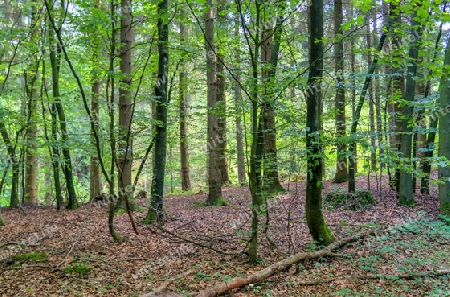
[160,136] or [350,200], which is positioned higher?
[160,136]

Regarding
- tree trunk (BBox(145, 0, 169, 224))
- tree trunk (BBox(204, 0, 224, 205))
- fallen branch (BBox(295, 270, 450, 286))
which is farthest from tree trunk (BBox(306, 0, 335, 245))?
tree trunk (BBox(204, 0, 224, 205))

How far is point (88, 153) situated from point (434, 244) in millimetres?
9405

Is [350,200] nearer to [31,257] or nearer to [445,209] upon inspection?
[445,209]

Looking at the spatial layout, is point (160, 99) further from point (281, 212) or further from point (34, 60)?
point (34, 60)

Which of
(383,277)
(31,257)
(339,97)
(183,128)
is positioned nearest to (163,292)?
(31,257)

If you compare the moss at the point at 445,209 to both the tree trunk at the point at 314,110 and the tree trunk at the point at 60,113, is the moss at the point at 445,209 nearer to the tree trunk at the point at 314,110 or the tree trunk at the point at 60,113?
the tree trunk at the point at 314,110

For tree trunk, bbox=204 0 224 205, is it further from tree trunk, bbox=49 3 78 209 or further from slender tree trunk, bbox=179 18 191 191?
tree trunk, bbox=49 3 78 209

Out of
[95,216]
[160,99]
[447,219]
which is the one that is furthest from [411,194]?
[95,216]

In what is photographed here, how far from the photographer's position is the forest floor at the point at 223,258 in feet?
14.6

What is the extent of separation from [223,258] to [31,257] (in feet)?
10.9

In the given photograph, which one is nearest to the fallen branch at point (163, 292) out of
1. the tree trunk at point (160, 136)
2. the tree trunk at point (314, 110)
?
the tree trunk at point (314, 110)

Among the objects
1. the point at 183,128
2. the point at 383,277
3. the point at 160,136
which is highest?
the point at 183,128

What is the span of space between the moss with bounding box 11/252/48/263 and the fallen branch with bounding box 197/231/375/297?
3123mm

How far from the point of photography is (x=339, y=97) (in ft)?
36.2
